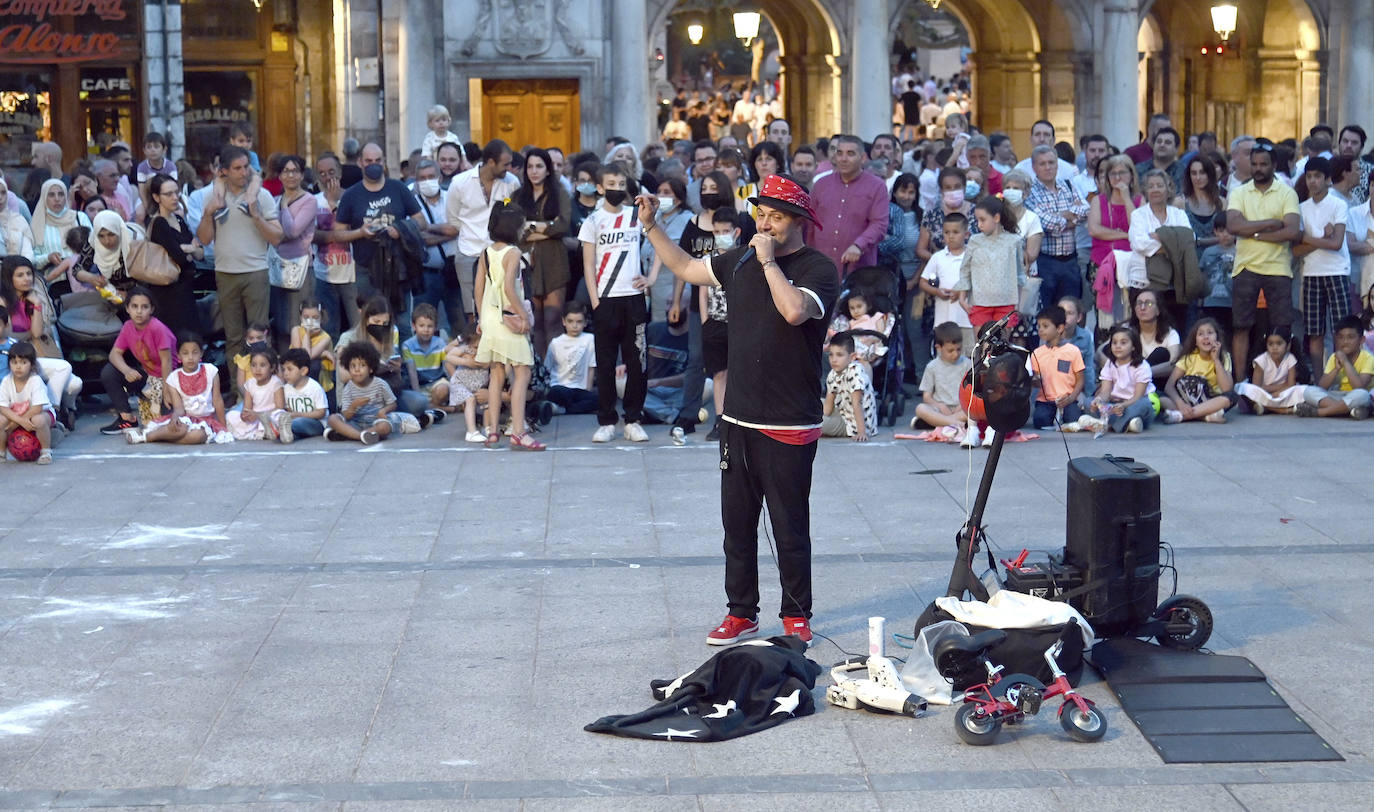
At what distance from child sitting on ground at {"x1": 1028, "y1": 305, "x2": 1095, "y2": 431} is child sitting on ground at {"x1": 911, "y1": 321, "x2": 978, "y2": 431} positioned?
0.52 m

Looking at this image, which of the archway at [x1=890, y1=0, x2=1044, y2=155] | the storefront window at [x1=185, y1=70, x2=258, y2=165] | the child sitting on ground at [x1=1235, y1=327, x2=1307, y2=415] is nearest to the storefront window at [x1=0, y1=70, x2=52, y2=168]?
the storefront window at [x1=185, y1=70, x2=258, y2=165]

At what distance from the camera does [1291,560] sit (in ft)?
27.7

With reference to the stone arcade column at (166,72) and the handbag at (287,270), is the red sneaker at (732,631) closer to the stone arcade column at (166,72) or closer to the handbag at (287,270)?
the handbag at (287,270)

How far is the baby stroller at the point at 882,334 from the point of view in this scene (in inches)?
494

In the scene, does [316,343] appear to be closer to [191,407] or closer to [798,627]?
[191,407]

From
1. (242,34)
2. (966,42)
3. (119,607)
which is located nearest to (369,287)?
(119,607)

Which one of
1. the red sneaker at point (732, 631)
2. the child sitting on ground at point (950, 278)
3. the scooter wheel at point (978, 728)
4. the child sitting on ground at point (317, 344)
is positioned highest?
the child sitting on ground at point (950, 278)

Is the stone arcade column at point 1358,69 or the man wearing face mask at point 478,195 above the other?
the stone arcade column at point 1358,69

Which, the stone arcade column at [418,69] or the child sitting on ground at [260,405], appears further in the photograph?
the stone arcade column at [418,69]

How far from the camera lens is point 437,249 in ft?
46.5

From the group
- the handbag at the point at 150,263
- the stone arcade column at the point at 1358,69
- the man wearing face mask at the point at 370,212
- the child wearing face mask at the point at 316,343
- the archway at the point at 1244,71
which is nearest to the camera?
the child wearing face mask at the point at 316,343

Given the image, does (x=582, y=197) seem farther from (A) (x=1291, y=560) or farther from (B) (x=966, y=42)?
(B) (x=966, y=42)

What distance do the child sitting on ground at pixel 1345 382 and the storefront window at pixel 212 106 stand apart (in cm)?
1782

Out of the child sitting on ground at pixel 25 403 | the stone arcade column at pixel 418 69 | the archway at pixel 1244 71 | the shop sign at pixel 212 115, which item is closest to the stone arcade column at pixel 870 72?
the stone arcade column at pixel 418 69
